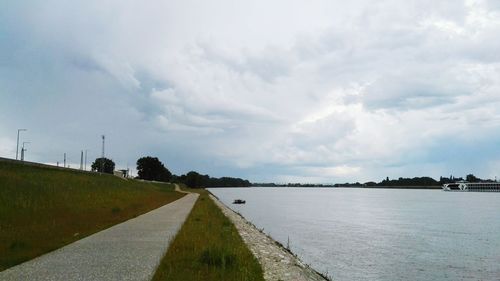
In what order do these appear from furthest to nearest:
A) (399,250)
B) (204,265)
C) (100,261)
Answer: (399,250)
(100,261)
(204,265)

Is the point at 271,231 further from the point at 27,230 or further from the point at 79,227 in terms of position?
the point at 27,230

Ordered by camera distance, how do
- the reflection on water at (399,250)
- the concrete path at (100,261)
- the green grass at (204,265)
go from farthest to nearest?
the reflection on water at (399,250), the green grass at (204,265), the concrete path at (100,261)

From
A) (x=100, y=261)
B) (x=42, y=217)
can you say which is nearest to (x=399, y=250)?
(x=42, y=217)

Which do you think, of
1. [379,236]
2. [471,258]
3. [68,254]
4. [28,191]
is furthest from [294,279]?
[379,236]

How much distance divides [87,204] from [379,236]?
26992 millimetres

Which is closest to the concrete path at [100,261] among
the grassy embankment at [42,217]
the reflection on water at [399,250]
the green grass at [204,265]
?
the green grass at [204,265]

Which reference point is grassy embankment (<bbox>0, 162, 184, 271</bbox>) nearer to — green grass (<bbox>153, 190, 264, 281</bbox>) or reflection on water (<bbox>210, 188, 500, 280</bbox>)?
green grass (<bbox>153, 190, 264, 281</bbox>)

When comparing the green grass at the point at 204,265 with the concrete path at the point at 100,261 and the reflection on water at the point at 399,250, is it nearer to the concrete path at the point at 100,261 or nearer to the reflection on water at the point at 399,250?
the concrete path at the point at 100,261

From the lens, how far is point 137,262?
14648 mm

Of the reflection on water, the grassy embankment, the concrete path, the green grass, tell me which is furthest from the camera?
the reflection on water

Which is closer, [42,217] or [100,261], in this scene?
[100,261]

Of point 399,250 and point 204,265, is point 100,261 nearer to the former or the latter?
point 204,265

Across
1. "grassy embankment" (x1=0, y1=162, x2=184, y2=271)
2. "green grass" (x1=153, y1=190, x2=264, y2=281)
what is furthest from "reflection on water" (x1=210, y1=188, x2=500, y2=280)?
"grassy embankment" (x1=0, y1=162, x2=184, y2=271)

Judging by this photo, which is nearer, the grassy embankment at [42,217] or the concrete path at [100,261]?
the concrete path at [100,261]
